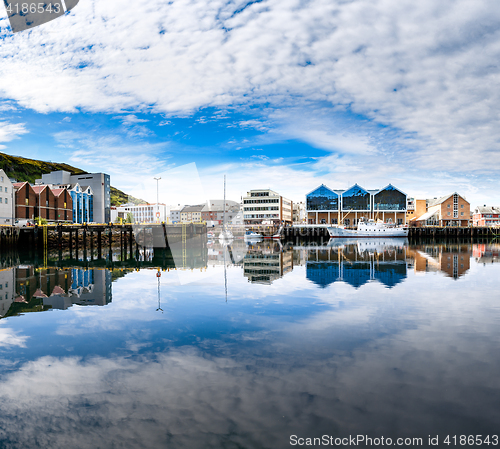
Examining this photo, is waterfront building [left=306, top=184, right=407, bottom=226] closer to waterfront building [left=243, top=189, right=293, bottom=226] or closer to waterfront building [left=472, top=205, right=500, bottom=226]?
waterfront building [left=243, top=189, right=293, bottom=226]

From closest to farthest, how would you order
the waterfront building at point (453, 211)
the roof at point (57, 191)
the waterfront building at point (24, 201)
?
the waterfront building at point (24, 201) < the roof at point (57, 191) < the waterfront building at point (453, 211)

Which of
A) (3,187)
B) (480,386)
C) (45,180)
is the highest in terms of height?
(45,180)

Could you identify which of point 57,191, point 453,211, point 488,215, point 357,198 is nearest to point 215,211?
point 357,198

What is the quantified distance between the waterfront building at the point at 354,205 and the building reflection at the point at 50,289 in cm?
7536

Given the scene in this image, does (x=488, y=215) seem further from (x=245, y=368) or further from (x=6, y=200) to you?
(x=6, y=200)

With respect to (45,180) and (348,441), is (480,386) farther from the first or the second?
(45,180)

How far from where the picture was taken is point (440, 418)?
554 centimetres

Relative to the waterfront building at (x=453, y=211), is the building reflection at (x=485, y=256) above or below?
below

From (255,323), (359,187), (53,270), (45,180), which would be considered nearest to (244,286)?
(255,323)

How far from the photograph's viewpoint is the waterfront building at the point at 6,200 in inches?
2445

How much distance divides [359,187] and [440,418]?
9173 cm

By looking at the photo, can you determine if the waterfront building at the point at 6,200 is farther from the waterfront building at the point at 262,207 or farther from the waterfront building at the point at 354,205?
the waterfront building at the point at 354,205

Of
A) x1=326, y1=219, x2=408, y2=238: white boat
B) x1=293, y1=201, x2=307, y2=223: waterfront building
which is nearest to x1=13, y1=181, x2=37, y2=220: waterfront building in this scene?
x1=326, y1=219, x2=408, y2=238: white boat

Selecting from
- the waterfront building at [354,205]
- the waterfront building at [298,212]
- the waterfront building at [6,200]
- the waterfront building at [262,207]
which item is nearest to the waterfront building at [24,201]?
the waterfront building at [6,200]
